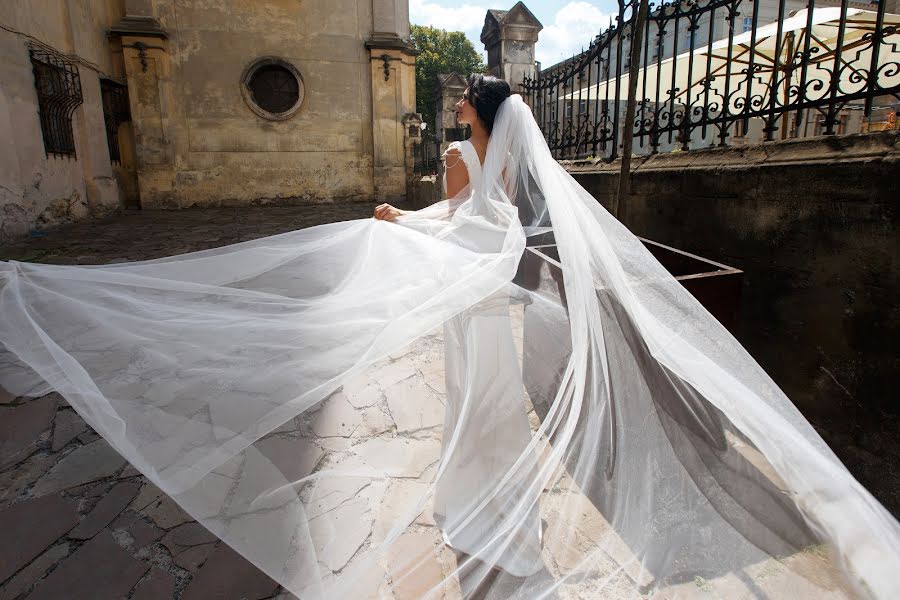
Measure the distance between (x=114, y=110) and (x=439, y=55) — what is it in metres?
27.7

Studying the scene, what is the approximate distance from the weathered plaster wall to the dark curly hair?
7.63 m

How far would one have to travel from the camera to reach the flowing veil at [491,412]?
59.9 inches

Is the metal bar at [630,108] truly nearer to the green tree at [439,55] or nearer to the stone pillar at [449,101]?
the stone pillar at [449,101]

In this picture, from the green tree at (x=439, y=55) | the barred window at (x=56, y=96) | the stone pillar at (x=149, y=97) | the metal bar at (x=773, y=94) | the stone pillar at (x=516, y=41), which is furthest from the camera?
the green tree at (x=439, y=55)

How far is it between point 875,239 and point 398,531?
97.7 inches

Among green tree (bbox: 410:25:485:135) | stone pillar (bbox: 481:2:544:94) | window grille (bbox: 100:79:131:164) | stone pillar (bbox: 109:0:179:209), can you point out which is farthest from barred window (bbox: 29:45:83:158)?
green tree (bbox: 410:25:485:135)

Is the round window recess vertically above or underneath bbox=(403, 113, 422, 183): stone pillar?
above

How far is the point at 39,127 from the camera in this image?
8.03 metres

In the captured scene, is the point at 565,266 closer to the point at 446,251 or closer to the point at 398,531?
the point at 446,251

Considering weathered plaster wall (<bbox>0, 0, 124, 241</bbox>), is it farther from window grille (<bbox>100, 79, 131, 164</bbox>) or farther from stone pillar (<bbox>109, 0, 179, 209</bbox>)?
stone pillar (<bbox>109, 0, 179, 209</bbox>)

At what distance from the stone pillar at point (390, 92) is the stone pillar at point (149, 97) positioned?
455 centimetres

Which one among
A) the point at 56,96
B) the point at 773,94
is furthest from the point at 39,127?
the point at 773,94

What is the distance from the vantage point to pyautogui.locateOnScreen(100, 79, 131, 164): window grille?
10969 millimetres

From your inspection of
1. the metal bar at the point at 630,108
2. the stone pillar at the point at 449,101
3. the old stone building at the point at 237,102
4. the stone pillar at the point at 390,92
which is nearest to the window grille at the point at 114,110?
the old stone building at the point at 237,102
